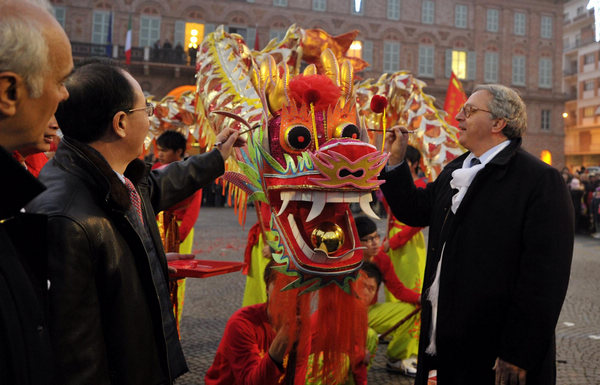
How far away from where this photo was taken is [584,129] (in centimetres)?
3716

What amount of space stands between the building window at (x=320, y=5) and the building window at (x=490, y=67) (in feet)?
31.6

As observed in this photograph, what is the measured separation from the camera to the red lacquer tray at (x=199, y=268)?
1979 mm

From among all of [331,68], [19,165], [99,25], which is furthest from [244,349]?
[99,25]

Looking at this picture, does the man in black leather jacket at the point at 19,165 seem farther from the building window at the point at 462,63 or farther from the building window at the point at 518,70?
the building window at the point at 518,70

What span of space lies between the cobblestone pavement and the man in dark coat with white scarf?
168 cm

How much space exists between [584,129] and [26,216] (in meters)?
42.3

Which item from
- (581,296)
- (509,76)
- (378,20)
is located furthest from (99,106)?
(509,76)

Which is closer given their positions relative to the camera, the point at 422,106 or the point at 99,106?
the point at 99,106

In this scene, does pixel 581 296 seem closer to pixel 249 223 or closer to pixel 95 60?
pixel 95 60

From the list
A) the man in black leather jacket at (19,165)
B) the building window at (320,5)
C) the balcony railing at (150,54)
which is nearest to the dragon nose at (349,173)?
the man in black leather jacket at (19,165)

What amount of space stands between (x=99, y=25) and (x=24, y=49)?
980 inches

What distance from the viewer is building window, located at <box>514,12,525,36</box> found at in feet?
93.9

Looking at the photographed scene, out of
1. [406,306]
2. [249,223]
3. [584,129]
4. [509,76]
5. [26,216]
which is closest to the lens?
[26,216]

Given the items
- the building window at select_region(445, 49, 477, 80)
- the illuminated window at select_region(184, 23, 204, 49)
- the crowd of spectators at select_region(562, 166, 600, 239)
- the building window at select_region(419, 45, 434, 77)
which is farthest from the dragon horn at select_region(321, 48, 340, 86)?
the building window at select_region(445, 49, 477, 80)
